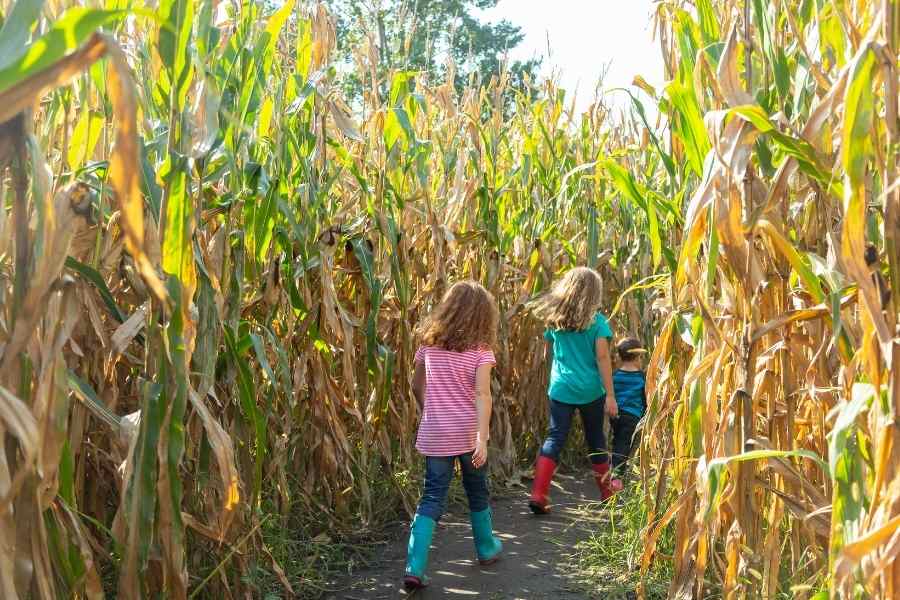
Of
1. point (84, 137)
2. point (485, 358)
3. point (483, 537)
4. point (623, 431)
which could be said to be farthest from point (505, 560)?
point (84, 137)

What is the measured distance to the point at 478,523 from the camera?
355 centimetres

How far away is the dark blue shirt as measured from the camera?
4.93 m

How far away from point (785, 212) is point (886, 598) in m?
1.03

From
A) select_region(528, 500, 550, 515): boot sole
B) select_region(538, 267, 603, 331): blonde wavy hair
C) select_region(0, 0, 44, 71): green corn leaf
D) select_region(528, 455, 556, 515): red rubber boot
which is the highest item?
select_region(0, 0, 44, 71): green corn leaf

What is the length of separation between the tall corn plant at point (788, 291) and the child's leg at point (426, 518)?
37.8 inches

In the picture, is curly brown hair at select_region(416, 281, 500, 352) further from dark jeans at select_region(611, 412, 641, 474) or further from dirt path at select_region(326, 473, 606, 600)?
dark jeans at select_region(611, 412, 641, 474)

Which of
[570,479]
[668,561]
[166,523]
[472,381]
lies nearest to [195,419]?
[166,523]

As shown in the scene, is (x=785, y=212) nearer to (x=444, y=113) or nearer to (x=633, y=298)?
(x=633, y=298)

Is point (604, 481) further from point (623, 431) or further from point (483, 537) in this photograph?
point (483, 537)

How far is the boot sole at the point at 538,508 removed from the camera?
4297 millimetres

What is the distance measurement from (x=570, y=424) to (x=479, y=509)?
1.16 metres

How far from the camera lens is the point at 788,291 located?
7.57 feet

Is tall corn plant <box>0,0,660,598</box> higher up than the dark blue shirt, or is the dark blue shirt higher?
tall corn plant <box>0,0,660,598</box>

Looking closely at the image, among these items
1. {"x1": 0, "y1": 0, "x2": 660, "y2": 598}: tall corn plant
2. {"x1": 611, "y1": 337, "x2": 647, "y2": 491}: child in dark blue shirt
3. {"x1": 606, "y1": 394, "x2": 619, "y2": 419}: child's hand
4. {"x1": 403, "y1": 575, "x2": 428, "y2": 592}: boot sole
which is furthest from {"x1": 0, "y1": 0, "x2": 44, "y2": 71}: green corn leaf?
{"x1": 611, "y1": 337, "x2": 647, "y2": 491}: child in dark blue shirt
